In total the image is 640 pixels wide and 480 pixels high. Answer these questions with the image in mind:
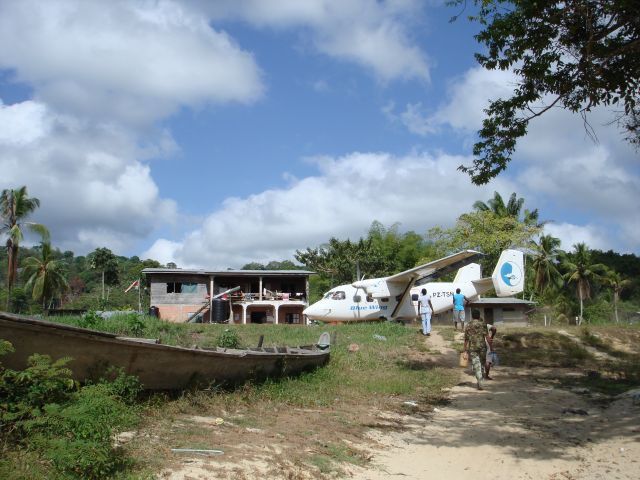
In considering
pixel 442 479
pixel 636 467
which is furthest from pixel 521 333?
pixel 442 479

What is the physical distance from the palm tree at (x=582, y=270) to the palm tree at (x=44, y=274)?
45.4 m

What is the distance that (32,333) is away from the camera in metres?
6.27

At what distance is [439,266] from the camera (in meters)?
22.6

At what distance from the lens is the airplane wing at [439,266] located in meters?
21.5

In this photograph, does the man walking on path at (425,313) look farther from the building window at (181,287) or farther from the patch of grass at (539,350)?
the building window at (181,287)

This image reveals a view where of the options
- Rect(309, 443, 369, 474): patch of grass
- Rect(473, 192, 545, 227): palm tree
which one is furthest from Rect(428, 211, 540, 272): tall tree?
Rect(309, 443, 369, 474): patch of grass

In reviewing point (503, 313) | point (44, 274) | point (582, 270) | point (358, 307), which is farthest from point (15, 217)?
point (582, 270)

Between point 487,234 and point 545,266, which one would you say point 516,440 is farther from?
point 545,266

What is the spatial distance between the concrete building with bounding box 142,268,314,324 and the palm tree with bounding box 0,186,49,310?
782 centimetres

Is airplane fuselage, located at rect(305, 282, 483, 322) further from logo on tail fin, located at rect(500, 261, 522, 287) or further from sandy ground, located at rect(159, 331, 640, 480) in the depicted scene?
sandy ground, located at rect(159, 331, 640, 480)

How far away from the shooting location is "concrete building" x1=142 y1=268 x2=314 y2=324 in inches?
1492

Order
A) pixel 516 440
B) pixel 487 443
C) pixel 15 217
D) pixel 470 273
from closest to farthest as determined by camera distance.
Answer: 1. pixel 487 443
2. pixel 516 440
3. pixel 470 273
4. pixel 15 217

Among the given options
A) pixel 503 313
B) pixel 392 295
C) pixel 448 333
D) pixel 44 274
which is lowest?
pixel 448 333

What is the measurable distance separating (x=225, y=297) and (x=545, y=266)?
27174 millimetres
